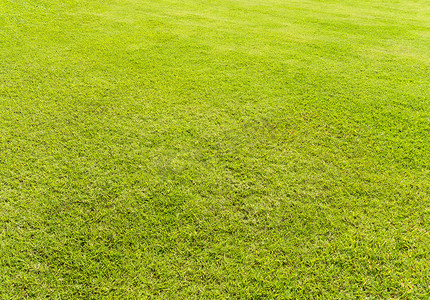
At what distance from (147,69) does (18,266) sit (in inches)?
112

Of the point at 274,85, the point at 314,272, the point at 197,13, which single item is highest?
the point at 197,13

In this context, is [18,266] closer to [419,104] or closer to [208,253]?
[208,253]

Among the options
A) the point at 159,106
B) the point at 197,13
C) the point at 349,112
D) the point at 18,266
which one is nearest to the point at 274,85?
the point at 349,112

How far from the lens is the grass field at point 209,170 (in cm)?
157

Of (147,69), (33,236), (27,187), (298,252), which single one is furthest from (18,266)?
(147,69)

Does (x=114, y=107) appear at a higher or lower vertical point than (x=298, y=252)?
higher

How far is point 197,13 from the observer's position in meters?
6.26

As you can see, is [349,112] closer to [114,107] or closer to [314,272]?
[314,272]

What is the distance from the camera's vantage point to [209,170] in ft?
7.30

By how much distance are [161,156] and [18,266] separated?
1242 millimetres

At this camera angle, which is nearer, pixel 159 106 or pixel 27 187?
pixel 27 187

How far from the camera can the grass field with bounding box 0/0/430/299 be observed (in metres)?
1.57

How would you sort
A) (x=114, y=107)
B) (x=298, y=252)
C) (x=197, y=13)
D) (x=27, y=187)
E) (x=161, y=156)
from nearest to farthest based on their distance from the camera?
(x=298, y=252) → (x=27, y=187) → (x=161, y=156) → (x=114, y=107) → (x=197, y=13)

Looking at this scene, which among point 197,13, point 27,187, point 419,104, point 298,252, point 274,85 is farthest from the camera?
point 197,13
